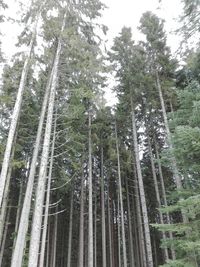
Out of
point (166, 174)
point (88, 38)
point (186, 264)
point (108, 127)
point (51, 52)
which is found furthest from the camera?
point (166, 174)

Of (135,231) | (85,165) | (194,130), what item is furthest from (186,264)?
(135,231)

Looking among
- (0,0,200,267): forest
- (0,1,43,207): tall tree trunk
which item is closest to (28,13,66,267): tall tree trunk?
(0,0,200,267): forest

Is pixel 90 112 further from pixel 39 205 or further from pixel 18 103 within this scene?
pixel 39 205

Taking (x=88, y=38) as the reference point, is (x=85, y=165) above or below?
below

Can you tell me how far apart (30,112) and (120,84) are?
546 centimetres

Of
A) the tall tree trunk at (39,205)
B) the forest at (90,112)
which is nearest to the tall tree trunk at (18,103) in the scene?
the forest at (90,112)

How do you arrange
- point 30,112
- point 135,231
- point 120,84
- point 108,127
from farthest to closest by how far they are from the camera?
point 135,231, point 108,127, point 120,84, point 30,112

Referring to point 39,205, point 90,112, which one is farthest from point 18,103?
point 90,112

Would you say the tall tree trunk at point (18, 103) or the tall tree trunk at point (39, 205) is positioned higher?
the tall tree trunk at point (18, 103)

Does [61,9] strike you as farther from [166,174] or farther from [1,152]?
[166,174]

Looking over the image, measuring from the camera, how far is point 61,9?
36.2ft

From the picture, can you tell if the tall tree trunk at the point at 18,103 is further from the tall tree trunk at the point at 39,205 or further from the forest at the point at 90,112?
the tall tree trunk at the point at 39,205

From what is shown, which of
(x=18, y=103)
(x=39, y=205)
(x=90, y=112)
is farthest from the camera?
(x=90, y=112)

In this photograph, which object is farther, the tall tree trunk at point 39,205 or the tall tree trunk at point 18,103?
the tall tree trunk at point 18,103
